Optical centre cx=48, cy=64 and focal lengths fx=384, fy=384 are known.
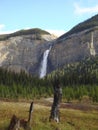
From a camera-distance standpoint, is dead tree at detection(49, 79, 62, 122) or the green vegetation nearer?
dead tree at detection(49, 79, 62, 122)

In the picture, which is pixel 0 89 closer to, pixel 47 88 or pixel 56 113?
pixel 47 88

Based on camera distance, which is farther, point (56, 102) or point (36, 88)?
point (36, 88)

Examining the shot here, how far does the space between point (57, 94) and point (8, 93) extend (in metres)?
106

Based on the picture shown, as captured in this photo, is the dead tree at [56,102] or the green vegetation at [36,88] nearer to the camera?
the dead tree at [56,102]

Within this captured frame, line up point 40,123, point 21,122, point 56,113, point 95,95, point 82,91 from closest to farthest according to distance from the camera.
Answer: point 21,122, point 40,123, point 56,113, point 95,95, point 82,91

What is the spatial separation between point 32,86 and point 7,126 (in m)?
139

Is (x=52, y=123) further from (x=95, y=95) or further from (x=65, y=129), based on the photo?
(x=95, y=95)

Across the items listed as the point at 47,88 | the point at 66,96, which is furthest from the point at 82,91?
the point at 47,88

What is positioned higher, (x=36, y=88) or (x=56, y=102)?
(x=36, y=88)

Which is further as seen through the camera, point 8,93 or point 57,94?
point 8,93

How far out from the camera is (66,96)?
140m

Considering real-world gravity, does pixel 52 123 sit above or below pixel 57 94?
below

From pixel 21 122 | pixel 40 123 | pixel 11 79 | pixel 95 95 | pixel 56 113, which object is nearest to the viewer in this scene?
pixel 21 122

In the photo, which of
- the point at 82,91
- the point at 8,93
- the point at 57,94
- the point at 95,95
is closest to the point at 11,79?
the point at 8,93
